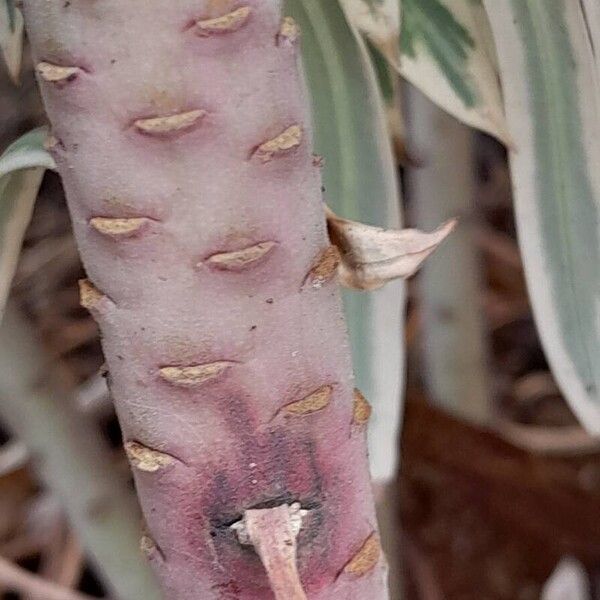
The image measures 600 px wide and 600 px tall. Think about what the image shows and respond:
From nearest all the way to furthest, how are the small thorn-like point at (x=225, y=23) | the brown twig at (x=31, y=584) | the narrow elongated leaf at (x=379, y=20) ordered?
1. the small thorn-like point at (x=225, y=23)
2. the narrow elongated leaf at (x=379, y=20)
3. the brown twig at (x=31, y=584)

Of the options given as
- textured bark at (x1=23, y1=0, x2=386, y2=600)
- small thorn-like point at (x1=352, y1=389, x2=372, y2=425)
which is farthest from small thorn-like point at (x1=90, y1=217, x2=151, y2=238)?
small thorn-like point at (x1=352, y1=389, x2=372, y2=425)

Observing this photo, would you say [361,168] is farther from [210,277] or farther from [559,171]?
[210,277]

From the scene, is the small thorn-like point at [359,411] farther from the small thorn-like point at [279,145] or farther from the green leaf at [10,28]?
the green leaf at [10,28]

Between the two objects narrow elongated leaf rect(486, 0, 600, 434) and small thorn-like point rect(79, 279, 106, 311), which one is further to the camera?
narrow elongated leaf rect(486, 0, 600, 434)

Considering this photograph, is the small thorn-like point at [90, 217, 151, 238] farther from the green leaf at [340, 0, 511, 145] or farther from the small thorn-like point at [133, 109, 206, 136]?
the green leaf at [340, 0, 511, 145]

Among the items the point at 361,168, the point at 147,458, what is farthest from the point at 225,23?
the point at 361,168

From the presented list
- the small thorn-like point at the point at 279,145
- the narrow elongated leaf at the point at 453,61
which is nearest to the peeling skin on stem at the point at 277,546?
the small thorn-like point at the point at 279,145
